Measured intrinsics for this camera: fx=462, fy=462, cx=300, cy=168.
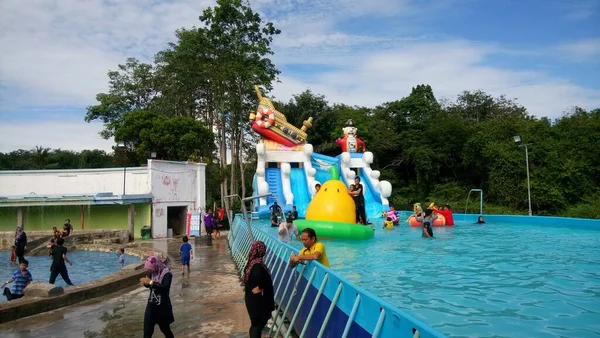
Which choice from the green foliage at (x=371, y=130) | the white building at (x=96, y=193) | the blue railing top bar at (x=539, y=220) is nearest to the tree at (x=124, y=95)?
the green foliage at (x=371, y=130)

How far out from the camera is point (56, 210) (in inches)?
909

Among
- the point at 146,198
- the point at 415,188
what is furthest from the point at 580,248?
the point at 415,188

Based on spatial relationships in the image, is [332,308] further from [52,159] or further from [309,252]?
[52,159]

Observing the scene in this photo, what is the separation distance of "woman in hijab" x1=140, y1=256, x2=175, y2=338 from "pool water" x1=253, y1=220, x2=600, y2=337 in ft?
10.2

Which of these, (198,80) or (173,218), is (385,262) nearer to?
(173,218)

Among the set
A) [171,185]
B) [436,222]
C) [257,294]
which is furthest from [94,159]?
[257,294]

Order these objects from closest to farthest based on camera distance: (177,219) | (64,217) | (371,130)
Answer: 1. (64,217)
2. (177,219)
3. (371,130)

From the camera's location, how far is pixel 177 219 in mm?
25266

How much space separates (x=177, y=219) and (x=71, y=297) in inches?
673

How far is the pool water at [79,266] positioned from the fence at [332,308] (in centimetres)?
728

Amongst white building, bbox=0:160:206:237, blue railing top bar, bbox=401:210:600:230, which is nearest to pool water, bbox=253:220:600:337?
blue railing top bar, bbox=401:210:600:230

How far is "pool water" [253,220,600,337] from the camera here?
559 centimetres

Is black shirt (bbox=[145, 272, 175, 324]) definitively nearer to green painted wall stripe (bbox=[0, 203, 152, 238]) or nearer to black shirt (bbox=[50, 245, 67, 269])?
black shirt (bbox=[50, 245, 67, 269])

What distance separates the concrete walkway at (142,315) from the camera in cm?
644
